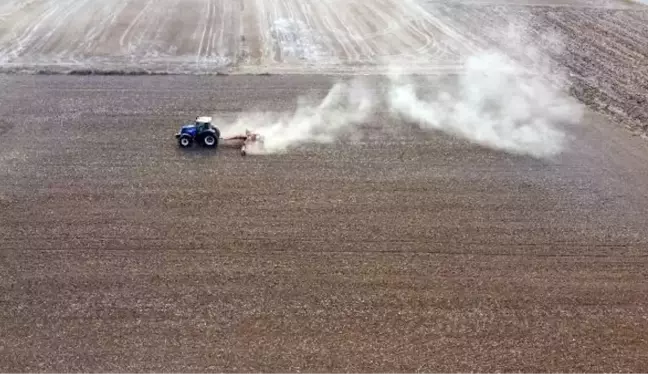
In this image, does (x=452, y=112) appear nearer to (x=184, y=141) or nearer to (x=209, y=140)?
(x=209, y=140)

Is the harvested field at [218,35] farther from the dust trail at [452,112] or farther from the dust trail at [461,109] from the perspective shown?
the dust trail at [452,112]

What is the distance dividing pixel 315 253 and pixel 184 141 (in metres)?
6.36

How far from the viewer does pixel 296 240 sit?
45.5 ft

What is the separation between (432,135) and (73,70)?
13888mm

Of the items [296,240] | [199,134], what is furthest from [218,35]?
[296,240]

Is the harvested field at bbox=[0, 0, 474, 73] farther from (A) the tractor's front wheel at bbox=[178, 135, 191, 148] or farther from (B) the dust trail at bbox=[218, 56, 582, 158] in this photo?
(A) the tractor's front wheel at bbox=[178, 135, 191, 148]

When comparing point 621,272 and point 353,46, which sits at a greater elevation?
point 353,46

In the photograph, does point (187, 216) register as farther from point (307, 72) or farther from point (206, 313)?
point (307, 72)

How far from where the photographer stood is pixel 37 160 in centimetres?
1675

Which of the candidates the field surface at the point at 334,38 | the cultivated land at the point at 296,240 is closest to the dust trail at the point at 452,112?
the cultivated land at the point at 296,240

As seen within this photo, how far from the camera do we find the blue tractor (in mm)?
17594

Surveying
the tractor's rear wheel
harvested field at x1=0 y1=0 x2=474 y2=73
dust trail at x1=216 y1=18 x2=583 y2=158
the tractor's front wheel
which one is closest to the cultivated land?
the tractor's front wheel

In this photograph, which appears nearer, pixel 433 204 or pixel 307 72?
pixel 433 204

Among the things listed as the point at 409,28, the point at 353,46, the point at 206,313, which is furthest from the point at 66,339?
the point at 409,28
